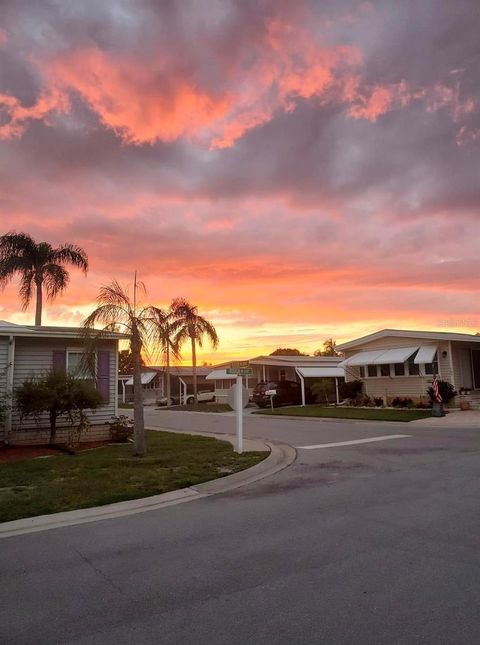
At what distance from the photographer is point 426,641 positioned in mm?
3119

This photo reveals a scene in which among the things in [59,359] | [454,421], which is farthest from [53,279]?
[454,421]

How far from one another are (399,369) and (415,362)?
2.57m

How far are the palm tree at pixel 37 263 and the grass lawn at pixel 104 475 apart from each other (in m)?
15.9

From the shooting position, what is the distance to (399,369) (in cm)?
2658

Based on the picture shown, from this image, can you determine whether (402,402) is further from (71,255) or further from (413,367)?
(71,255)

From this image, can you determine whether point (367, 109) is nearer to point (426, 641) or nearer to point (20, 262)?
point (426, 641)

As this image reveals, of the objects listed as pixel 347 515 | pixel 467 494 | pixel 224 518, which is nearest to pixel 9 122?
pixel 224 518

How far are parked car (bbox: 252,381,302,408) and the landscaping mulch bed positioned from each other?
1856 cm

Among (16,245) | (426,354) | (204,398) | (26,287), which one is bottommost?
(204,398)

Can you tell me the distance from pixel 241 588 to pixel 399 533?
218 centimetres

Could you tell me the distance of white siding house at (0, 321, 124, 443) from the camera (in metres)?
13.9

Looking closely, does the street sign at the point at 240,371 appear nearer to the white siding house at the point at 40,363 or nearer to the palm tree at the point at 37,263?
the white siding house at the point at 40,363

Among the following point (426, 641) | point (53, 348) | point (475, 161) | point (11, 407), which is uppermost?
point (475, 161)

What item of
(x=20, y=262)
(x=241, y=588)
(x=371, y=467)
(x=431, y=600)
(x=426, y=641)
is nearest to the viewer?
(x=426, y=641)
